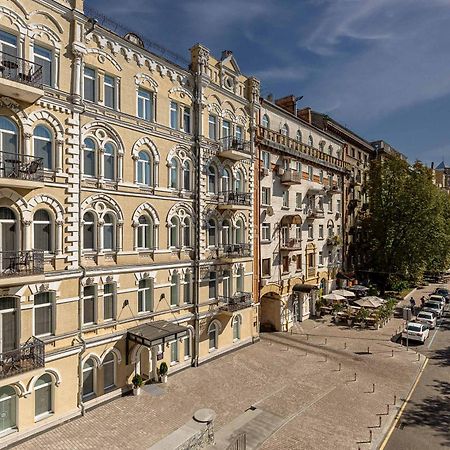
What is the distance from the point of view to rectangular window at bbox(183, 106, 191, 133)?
72.5ft

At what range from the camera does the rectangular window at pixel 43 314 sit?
15.1m

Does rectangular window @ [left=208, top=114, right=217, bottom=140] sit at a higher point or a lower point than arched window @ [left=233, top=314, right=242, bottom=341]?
higher

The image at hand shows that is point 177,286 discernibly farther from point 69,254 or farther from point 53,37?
point 53,37

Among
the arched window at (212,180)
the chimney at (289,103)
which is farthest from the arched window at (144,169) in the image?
the chimney at (289,103)

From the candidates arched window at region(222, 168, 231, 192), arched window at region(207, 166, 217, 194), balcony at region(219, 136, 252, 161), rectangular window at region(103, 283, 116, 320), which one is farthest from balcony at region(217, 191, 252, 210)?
rectangular window at region(103, 283, 116, 320)

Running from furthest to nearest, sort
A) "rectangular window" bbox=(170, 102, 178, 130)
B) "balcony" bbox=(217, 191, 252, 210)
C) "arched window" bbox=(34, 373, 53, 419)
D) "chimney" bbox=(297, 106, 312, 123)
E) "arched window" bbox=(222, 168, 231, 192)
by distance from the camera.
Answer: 1. "chimney" bbox=(297, 106, 312, 123)
2. "arched window" bbox=(222, 168, 231, 192)
3. "balcony" bbox=(217, 191, 252, 210)
4. "rectangular window" bbox=(170, 102, 178, 130)
5. "arched window" bbox=(34, 373, 53, 419)

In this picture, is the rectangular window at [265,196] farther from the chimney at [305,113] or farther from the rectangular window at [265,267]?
the chimney at [305,113]

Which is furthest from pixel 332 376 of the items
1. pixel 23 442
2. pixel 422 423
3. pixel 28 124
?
pixel 28 124

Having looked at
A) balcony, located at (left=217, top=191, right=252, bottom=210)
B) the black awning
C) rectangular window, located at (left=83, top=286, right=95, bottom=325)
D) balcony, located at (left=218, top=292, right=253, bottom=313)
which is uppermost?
balcony, located at (left=217, top=191, right=252, bottom=210)

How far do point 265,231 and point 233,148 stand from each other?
326 inches

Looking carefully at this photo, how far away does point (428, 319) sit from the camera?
1229 inches

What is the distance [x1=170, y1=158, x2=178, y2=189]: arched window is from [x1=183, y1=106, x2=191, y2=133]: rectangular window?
239 cm

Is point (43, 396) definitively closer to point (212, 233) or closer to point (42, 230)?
point (42, 230)

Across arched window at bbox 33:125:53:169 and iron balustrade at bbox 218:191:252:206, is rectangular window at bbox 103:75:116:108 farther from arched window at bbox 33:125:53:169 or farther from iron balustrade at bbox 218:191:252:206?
iron balustrade at bbox 218:191:252:206
